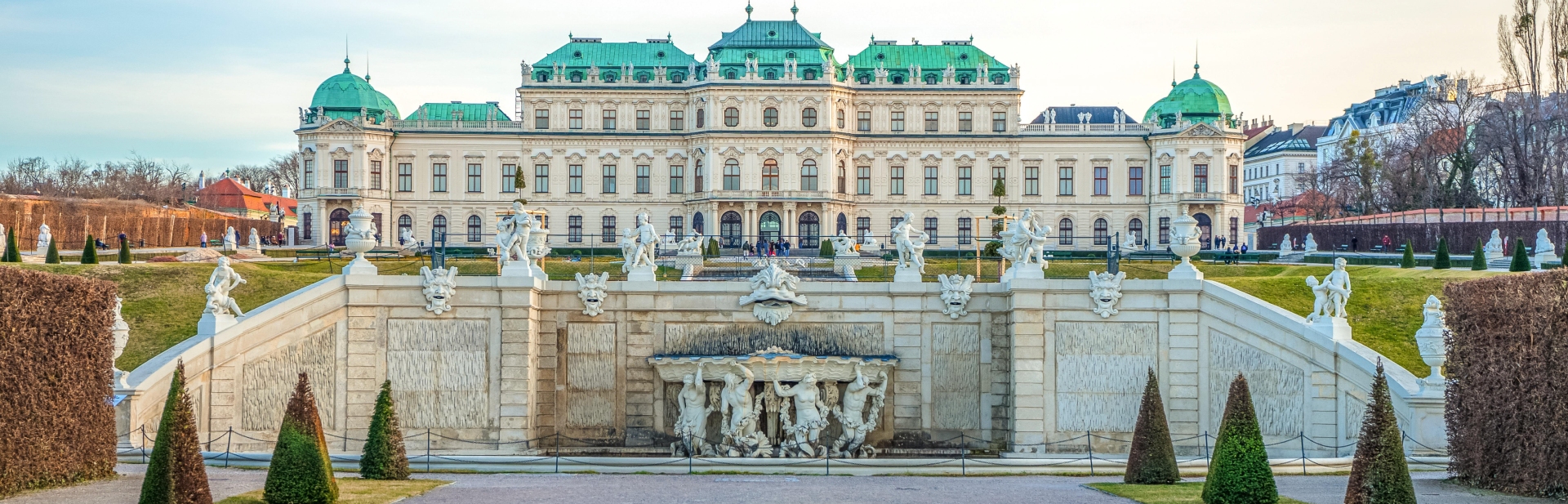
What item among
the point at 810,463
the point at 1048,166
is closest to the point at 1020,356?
the point at 810,463

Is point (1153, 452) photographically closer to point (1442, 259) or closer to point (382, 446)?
point (382, 446)

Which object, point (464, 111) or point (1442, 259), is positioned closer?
point (1442, 259)

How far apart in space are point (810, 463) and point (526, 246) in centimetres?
802

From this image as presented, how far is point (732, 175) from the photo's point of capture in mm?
69250

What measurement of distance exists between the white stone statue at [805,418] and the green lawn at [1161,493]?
8.29 meters

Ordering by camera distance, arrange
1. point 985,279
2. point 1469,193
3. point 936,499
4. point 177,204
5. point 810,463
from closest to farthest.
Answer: point 936,499 → point 810,463 → point 985,279 → point 1469,193 → point 177,204

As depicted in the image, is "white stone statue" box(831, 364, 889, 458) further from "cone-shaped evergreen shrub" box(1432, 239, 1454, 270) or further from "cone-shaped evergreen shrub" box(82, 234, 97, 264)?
"cone-shaped evergreen shrub" box(82, 234, 97, 264)

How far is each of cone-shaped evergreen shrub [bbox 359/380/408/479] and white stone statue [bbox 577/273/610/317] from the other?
28.3 ft

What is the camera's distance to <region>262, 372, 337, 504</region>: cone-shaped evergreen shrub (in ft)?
56.5

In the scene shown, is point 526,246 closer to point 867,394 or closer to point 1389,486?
point 867,394

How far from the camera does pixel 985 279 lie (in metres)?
37.6

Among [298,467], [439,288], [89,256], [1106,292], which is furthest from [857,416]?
[89,256]

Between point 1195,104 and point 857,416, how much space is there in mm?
47253

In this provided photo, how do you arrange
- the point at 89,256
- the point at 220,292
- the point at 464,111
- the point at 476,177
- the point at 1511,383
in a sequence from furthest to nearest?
the point at 464,111
the point at 476,177
the point at 89,256
the point at 220,292
the point at 1511,383
